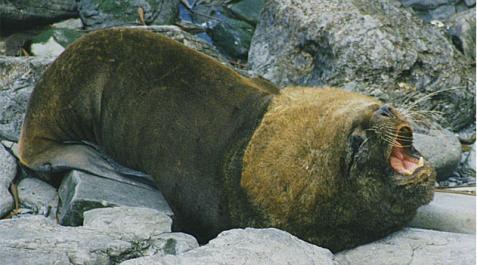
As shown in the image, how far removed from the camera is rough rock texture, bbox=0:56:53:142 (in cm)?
743

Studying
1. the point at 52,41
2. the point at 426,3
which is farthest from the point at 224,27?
the point at 426,3

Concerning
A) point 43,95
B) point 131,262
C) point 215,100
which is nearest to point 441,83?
point 215,100

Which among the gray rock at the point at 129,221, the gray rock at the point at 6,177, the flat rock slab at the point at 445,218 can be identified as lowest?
the gray rock at the point at 6,177

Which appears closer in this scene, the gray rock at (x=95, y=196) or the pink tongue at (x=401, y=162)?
the pink tongue at (x=401, y=162)

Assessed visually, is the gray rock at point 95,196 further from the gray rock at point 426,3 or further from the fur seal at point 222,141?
the gray rock at point 426,3

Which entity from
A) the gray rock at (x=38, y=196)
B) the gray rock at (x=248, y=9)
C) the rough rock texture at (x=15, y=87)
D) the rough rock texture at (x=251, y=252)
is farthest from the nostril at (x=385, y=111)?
the gray rock at (x=248, y=9)

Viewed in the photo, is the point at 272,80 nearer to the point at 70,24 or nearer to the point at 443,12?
the point at 70,24

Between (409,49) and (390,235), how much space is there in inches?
112

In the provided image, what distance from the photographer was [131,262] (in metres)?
4.44

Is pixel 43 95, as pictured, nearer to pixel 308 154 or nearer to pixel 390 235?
pixel 308 154

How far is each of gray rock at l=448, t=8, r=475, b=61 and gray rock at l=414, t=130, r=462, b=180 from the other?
1.83 m

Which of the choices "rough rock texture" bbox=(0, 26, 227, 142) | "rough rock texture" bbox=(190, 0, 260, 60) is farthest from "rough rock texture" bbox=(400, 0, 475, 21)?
"rough rock texture" bbox=(0, 26, 227, 142)

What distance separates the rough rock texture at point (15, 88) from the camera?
7.43m

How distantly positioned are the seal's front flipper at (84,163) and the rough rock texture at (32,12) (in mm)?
3033
